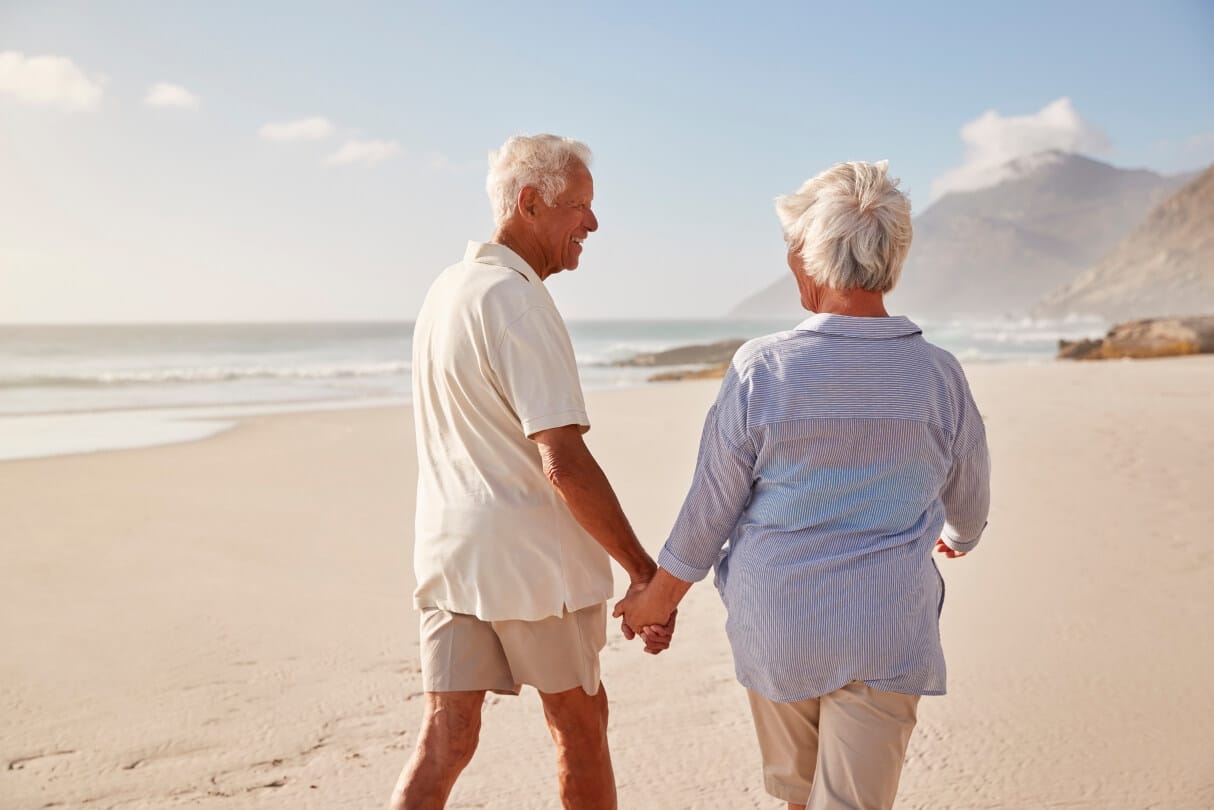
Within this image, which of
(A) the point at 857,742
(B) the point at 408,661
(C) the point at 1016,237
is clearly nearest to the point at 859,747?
(A) the point at 857,742

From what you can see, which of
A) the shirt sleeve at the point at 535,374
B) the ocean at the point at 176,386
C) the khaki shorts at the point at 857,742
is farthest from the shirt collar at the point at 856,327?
the ocean at the point at 176,386

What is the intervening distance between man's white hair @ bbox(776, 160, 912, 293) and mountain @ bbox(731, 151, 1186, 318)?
13551 cm

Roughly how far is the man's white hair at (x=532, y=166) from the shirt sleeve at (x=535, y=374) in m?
0.35

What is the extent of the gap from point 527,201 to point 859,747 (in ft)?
4.61

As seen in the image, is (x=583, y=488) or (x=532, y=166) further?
(x=532, y=166)

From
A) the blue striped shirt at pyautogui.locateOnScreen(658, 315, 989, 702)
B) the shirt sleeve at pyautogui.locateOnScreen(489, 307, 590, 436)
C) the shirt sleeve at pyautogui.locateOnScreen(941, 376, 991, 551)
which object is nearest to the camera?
the blue striped shirt at pyautogui.locateOnScreen(658, 315, 989, 702)

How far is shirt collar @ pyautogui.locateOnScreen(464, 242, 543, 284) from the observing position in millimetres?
2256

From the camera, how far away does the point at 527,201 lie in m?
2.34

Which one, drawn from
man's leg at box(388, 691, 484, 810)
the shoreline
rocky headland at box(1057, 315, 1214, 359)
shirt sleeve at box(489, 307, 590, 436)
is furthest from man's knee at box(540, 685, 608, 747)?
rocky headland at box(1057, 315, 1214, 359)

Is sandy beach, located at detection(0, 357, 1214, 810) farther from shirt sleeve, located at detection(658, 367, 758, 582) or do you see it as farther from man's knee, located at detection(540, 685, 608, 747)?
shirt sleeve, located at detection(658, 367, 758, 582)

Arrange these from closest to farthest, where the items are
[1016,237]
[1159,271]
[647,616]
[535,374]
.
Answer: [535,374] → [647,616] → [1159,271] → [1016,237]

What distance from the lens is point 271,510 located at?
730 centimetres

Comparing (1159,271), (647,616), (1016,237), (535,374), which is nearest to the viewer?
(535,374)

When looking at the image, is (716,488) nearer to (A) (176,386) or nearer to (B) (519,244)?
(B) (519,244)
